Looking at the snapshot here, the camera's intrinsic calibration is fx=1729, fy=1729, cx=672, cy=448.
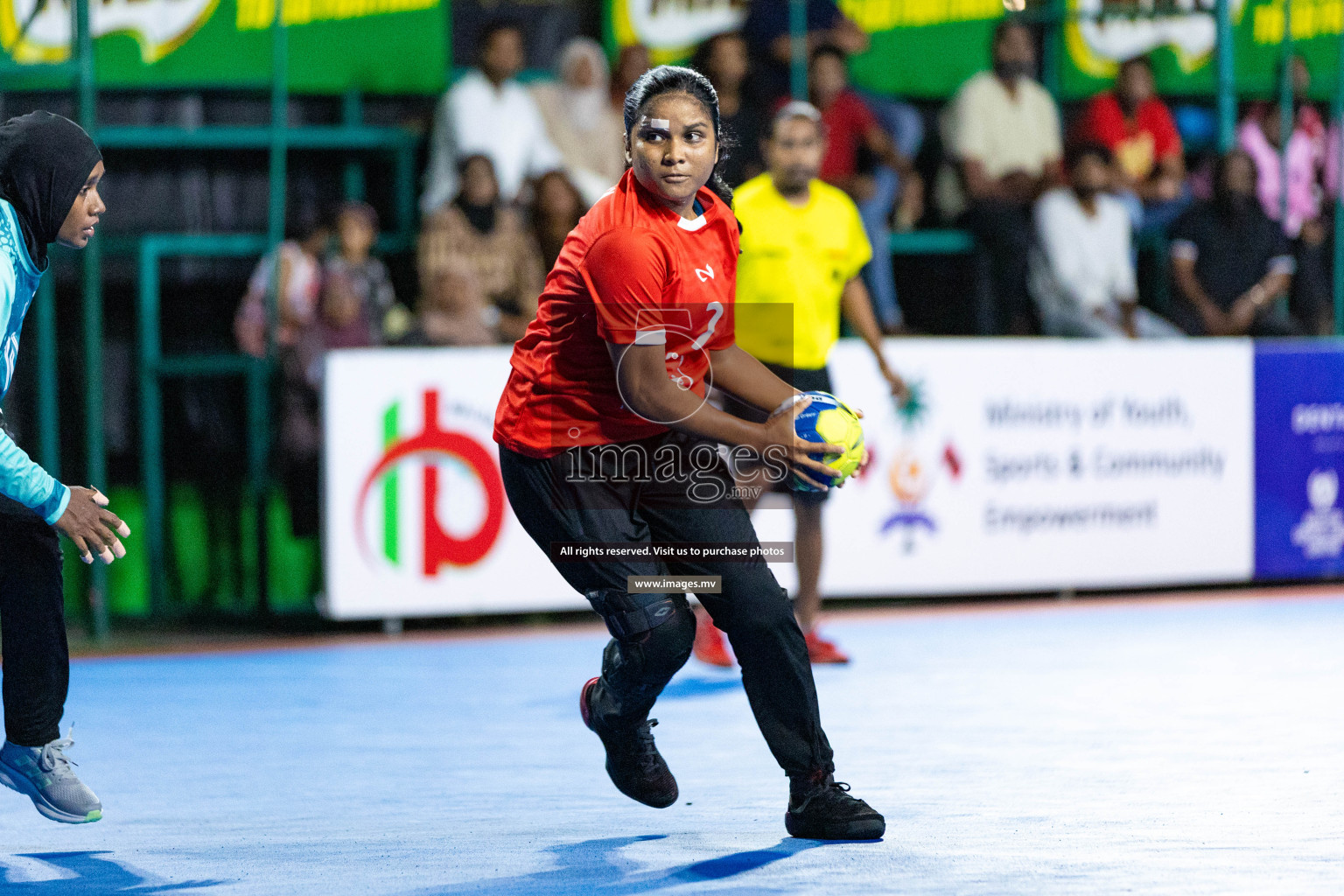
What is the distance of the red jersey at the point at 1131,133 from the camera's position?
1222 cm

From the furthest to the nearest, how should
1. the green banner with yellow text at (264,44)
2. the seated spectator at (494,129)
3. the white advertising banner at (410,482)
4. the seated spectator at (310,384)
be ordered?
1. the green banner with yellow text at (264,44)
2. the seated spectator at (494,129)
3. the seated spectator at (310,384)
4. the white advertising banner at (410,482)

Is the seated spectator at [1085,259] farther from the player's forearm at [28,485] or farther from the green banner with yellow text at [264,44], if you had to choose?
the player's forearm at [28,485]

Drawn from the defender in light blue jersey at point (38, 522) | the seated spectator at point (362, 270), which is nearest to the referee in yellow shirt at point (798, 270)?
the seated spectator at point (362, 270)

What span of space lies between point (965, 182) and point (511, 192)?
3.16 m

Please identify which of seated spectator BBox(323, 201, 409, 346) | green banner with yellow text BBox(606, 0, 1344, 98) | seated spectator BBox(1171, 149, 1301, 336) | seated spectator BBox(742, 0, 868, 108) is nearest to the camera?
seated spectator BBox(323, 201, 409, 346)

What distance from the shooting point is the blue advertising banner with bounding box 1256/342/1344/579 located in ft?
35.6

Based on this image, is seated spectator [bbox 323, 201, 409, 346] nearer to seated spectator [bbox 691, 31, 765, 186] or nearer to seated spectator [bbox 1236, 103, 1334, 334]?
seated spectator [bbox 691, 31, 765, 186]

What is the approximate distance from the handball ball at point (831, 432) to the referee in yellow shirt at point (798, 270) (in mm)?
2994

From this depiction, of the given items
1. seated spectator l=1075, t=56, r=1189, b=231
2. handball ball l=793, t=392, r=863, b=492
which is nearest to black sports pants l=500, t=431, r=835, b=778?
handball ball l=793, t=392, r=863, b=492

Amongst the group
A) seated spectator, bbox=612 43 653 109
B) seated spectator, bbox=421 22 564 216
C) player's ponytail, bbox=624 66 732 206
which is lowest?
player's ponytail, bbox=624 66 732 206

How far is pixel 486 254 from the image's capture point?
10328mm

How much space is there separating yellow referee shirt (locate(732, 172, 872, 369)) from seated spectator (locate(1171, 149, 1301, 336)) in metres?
4.65

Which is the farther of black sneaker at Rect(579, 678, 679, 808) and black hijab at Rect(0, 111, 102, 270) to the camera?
black sneaker at Rect(579, 678, 679, 808)

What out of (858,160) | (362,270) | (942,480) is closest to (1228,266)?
(858,160)
